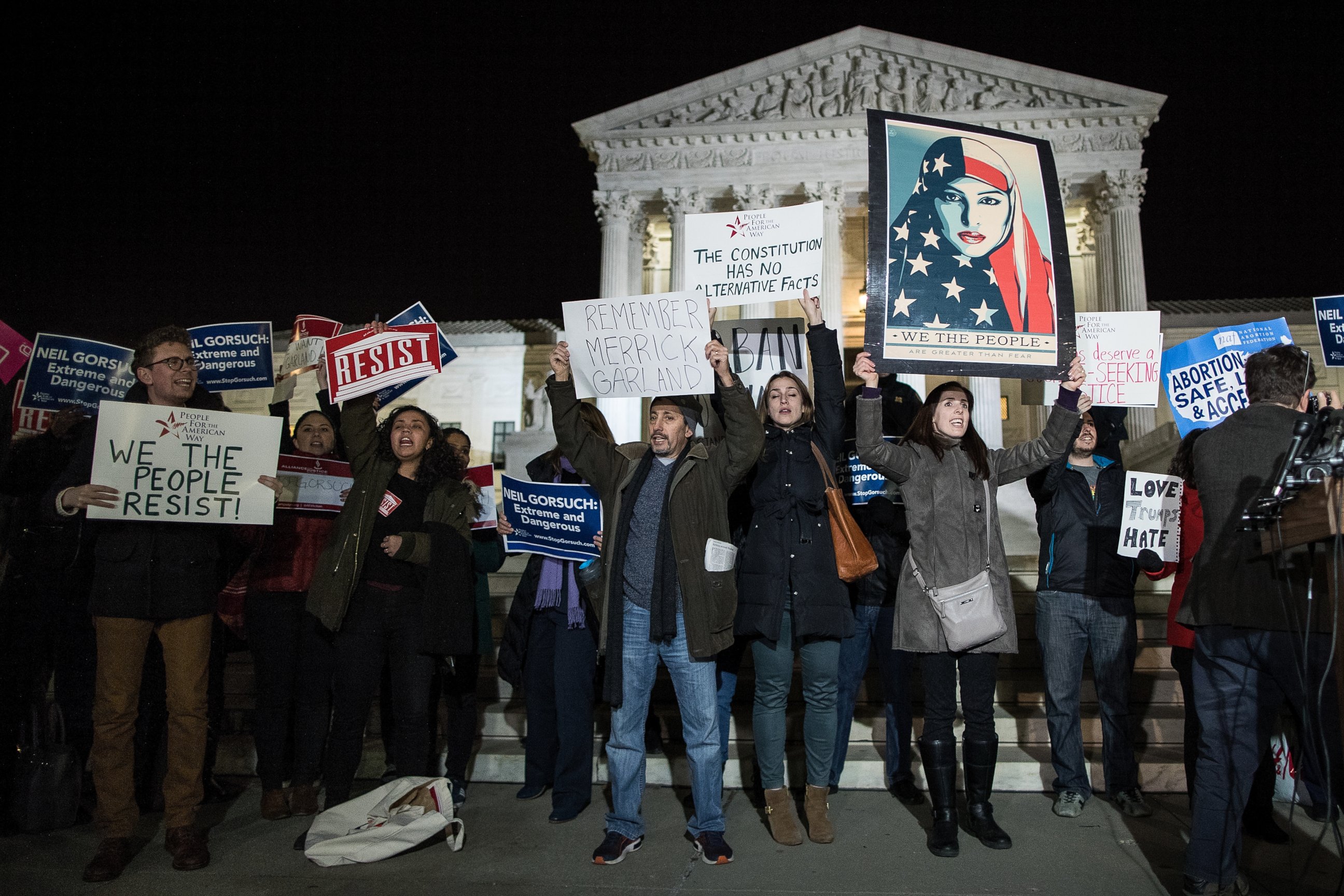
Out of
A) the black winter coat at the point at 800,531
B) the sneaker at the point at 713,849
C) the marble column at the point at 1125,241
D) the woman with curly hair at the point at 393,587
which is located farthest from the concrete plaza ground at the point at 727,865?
the marble column at the point at 1125,241

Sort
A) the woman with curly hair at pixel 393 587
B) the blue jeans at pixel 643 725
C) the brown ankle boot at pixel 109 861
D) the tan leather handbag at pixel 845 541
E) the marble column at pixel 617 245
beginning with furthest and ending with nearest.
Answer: the marble column at pixel 617 245, the woman with curly hair at pixel 393 587, the tan leather handbag at pixel 845 541, the blue jeans at pixel 643 725, the brown ankle boot at pixel 109 861

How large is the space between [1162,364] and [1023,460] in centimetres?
252

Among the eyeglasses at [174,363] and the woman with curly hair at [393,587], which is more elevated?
the eyeglasses at [174,363]

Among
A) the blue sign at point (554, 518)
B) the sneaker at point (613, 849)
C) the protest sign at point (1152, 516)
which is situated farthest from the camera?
the blue sign at point (554, 518)

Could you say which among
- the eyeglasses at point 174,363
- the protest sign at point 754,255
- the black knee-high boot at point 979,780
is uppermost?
the protest sign at point 754,255

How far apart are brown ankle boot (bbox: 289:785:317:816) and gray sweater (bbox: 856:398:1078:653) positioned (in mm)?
3156

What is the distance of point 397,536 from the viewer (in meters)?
4.90

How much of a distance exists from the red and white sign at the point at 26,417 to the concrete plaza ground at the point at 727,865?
2993mm

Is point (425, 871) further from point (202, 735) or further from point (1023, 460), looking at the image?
point (1023, 460)

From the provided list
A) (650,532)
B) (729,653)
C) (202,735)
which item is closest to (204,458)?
(202,735)

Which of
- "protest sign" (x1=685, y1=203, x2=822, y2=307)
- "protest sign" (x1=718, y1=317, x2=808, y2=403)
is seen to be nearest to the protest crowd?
"protest sign" (x1=685, y1=203, x2=822, y2=307)

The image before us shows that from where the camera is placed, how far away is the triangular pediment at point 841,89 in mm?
25906

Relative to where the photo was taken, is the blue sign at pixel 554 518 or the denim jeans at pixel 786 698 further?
the blue sign at pixel 554 518

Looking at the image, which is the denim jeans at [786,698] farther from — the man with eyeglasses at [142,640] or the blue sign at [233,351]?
the blue sign at [233,351]
